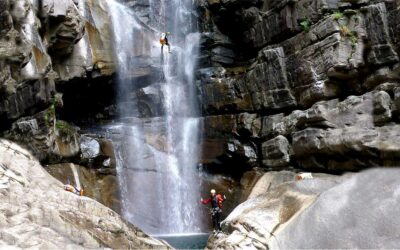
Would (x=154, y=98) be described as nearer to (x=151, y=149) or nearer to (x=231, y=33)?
(x=151, y=149)

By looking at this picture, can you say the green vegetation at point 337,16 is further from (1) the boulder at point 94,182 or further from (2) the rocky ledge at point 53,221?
(2) the rocky ledge at point 53,221

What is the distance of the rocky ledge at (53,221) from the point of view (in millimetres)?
9695

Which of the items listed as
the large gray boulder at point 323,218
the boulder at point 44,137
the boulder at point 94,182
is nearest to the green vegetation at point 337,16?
the large gray boulder at point 323,218

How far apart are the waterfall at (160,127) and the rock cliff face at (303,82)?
1734mm

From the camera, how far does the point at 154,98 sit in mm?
30188

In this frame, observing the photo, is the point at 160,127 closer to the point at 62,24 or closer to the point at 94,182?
the point at 94,182

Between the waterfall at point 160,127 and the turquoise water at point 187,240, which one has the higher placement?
the waterfall at point 160,127

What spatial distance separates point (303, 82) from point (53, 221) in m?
17.4

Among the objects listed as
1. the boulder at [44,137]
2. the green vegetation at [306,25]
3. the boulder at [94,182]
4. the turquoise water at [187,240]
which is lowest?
the turquoise water at [187,240]

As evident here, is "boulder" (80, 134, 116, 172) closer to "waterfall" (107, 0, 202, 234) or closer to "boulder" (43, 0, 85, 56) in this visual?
"waterfall" (107, 0, 202, 234)

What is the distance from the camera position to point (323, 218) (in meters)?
12.0

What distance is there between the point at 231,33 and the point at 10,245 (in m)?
25.2

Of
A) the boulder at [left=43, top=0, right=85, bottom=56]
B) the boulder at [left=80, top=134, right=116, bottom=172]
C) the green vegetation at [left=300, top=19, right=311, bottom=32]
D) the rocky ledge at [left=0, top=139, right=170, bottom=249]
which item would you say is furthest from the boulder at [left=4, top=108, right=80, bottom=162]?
the green vegetation at [left=300, top=19, right=311, bottom=32]

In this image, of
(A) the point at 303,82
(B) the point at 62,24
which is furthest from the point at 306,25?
(B) the point at 62,24
